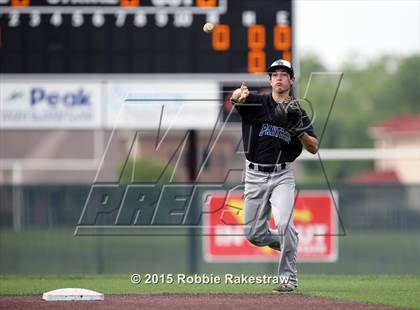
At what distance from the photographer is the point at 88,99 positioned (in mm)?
16609

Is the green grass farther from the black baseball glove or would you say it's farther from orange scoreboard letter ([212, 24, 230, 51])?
orange scoreboard letter ([212, 24, 230, 51])

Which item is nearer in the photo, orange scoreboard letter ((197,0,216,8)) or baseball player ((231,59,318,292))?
baseball player ((231,59,318,292))

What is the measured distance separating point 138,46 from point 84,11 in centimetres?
95

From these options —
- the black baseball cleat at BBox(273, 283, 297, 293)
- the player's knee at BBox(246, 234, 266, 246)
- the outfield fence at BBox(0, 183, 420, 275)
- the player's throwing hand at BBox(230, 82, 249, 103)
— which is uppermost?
the player's throwing hand at BBox(230, 82, 249, 103)

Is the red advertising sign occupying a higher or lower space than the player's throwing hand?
lower

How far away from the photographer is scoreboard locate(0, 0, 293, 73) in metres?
15.2

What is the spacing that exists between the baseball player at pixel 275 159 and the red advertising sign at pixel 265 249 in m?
5.29

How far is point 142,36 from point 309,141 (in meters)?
6.63

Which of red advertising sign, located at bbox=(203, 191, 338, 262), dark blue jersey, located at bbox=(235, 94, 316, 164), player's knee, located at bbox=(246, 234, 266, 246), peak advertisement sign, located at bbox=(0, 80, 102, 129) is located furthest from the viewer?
peak advertisement sign, located at bbox=(0, 80, 102, 129)

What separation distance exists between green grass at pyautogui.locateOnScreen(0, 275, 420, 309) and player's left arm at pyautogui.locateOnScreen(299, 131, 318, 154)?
1.34 meters

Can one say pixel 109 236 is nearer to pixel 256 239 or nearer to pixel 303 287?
pixel 303 287

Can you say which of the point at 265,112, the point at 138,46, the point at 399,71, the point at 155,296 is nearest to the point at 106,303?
the point at 155,296

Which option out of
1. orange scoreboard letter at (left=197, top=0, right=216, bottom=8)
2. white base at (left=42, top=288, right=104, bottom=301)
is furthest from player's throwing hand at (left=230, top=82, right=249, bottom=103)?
orange scoreboard letter at (left=197, top=0, right=216, bottom=8)

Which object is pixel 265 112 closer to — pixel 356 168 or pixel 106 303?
pixel 106 303
